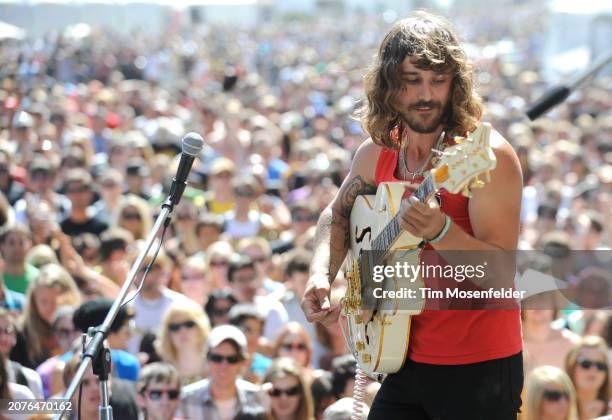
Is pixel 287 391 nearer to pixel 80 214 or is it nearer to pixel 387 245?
pixel 387 245

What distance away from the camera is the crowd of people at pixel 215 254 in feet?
18.7

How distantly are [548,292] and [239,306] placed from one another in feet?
6.32

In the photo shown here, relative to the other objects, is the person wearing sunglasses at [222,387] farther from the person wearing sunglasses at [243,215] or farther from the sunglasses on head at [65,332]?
the person wearing sunglasses at [243,215]

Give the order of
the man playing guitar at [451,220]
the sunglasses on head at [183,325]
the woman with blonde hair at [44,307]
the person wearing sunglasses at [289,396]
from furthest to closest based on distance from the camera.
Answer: the woman with blonde hair at [44,307]
the sunglasses on head at [183,325]
the person wearing sunglasses at [289,396]
the man playing guitar at [451,220]

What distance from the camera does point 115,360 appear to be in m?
5.93

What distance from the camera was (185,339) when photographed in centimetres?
636

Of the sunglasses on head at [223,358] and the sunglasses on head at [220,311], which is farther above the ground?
the sunglasses on head at [220,311]

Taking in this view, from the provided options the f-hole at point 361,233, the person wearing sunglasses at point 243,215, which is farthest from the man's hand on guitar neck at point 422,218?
the person wearing sunglasses at point 243,215

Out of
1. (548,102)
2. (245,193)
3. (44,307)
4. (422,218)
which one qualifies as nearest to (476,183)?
(422,218)

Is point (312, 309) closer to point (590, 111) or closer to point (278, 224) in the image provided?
point (278, 224)

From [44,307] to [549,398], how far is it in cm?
303

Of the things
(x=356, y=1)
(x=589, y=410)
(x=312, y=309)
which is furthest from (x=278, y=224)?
(x=356, y=1)

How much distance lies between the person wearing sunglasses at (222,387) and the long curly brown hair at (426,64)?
8.67 ft

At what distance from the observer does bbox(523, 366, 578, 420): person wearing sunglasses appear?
18.0 feet
